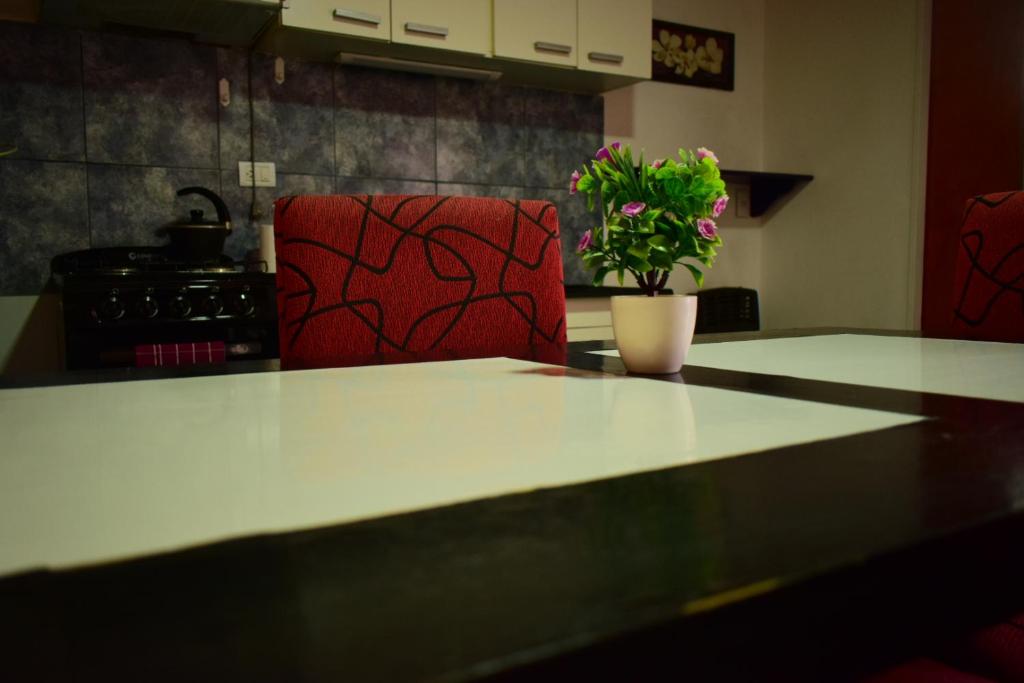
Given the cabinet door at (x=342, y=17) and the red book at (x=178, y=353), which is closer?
the red book at (x=178, y=353)

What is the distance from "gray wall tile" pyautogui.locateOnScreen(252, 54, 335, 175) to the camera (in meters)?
2.89

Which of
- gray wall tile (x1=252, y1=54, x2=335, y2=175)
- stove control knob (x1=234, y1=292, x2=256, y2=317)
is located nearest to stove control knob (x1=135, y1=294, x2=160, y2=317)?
stove control knob (x1=234, y1=292, x2=256, y2=317)

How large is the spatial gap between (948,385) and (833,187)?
3261 millimetres

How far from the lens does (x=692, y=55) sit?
3.88m

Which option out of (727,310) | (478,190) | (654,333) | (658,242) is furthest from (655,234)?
(727,310)

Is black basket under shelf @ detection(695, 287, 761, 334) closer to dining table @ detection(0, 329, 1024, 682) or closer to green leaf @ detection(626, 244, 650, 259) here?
green leaf @ detection(626, 244, 650, 259)

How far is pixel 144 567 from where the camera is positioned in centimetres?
32

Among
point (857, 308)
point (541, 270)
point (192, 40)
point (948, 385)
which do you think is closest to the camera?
point (948, 385)

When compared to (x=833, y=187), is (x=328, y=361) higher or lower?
lower

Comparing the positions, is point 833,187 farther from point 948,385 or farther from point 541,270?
point 948,385

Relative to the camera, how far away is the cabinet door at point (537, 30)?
2863 millimetres

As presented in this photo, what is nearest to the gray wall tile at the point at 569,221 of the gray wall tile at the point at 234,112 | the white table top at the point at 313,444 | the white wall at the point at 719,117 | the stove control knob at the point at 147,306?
the white wall at the point at 719,117

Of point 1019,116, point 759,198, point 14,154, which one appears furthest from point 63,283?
point 1019,116

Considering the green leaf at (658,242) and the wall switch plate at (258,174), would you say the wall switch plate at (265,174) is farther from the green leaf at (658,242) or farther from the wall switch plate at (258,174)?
the green leaf at (658,242)
